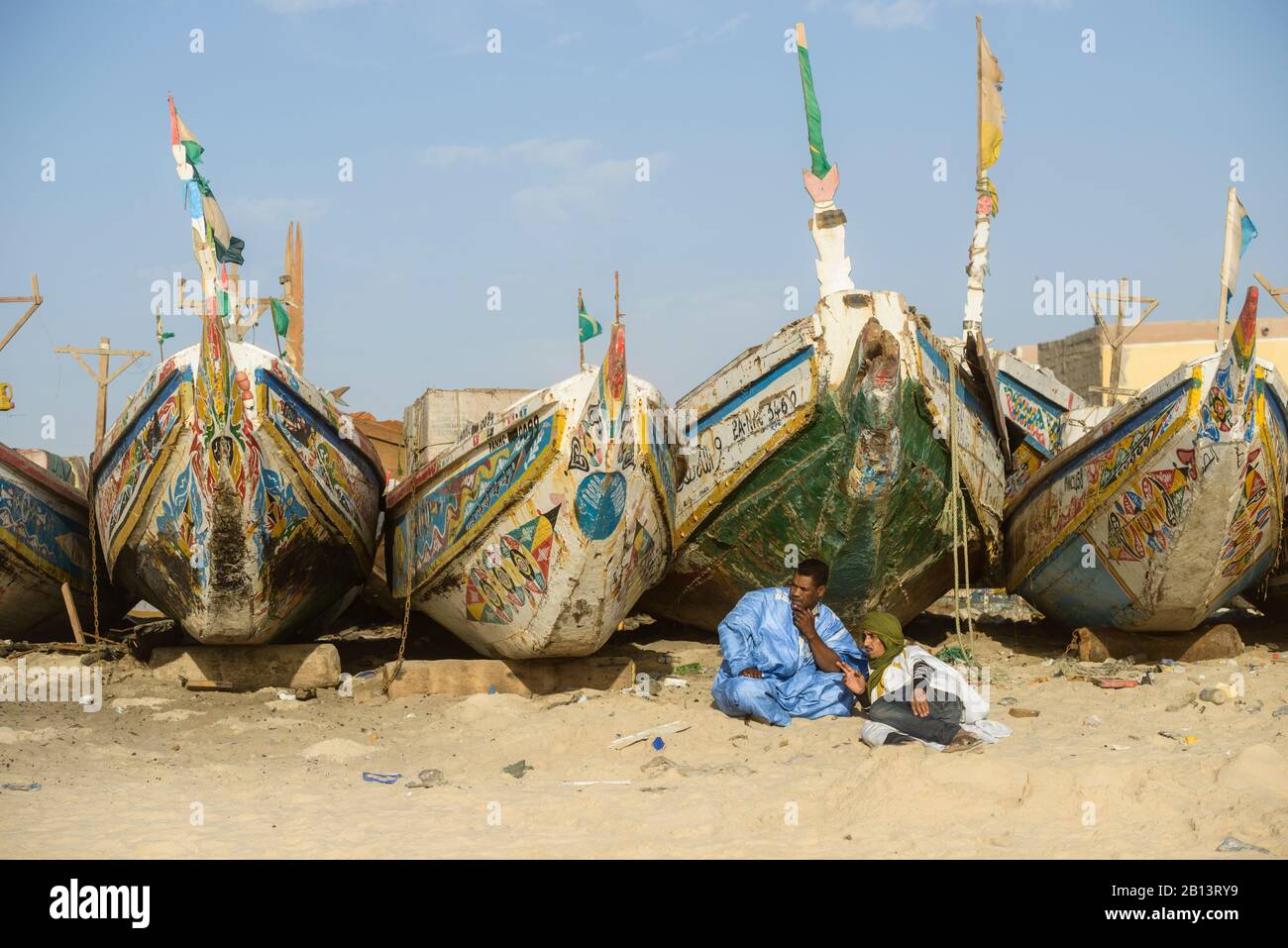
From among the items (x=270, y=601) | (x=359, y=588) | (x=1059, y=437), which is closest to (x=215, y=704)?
(x=270, y=601)

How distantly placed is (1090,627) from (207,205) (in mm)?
6296

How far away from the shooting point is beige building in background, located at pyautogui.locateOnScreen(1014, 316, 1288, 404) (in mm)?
25297

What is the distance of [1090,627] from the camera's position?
8.46 meters

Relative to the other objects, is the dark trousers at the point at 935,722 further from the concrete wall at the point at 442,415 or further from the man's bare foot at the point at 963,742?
the concrete wall at the point at 442,415

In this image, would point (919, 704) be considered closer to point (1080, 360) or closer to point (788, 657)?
point (788, 657)

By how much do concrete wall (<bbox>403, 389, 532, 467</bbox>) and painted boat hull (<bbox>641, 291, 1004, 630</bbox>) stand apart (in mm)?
1873

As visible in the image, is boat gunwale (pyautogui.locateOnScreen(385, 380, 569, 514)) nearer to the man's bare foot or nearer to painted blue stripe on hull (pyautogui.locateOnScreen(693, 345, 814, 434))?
painted blue stripe on hull (pyautogui.locateOnScreen(693, 345, 814, 434))

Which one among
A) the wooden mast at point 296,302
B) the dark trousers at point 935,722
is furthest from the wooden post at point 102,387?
the dark trousers at point 935,722

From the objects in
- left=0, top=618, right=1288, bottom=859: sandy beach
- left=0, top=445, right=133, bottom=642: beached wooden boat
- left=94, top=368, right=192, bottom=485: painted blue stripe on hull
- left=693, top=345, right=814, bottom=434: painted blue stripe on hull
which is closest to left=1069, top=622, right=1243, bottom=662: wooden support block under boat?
left=0, top=618, right=1288, bottom=859: sandy beach

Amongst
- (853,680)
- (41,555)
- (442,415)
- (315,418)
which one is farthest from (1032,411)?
(41,555)

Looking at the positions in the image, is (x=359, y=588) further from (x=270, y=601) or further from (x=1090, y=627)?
(x=1090, y=627)

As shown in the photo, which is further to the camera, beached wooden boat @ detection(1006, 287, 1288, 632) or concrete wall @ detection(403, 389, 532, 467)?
concrete wall @ detection(403, 389, 532, 467)

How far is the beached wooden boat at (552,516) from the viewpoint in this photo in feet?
22.3

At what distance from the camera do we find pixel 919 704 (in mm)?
5648
